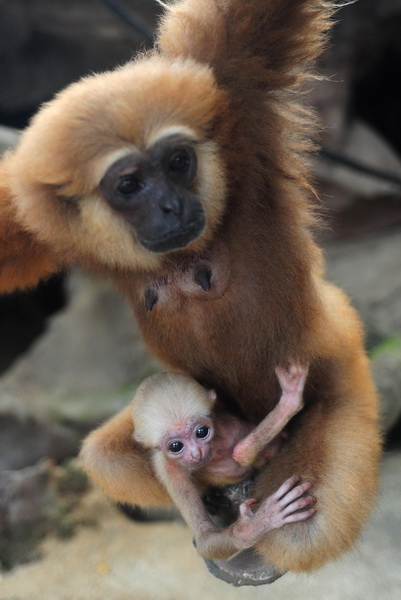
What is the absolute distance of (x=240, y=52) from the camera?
3.83 metres

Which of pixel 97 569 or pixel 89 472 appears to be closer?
pixel 89 472

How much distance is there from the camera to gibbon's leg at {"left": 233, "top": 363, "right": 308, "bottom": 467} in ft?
13.4

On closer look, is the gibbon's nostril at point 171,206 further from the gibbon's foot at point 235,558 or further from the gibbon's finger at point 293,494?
the gibbon's foot at point 235,558

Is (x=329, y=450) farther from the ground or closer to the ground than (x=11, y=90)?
farther from the ground

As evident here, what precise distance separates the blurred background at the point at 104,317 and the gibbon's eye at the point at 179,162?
9.63ft

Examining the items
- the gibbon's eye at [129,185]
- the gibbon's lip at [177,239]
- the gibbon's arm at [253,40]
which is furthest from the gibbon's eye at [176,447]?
the gibbon's arm at [253,40]

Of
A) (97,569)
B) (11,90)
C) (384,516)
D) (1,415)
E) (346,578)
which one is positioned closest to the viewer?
(346,578)

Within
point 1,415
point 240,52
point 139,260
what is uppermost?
point 240,52

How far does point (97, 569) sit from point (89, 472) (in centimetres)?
272

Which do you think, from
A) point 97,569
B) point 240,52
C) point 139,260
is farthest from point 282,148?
point 97,569

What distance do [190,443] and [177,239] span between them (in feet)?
4.50

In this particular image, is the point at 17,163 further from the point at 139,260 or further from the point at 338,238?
the point at 338,238

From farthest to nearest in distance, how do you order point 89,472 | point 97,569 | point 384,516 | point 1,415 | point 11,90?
point 11,90, point 1,415, point 97,569, point 384,516, point 89,472

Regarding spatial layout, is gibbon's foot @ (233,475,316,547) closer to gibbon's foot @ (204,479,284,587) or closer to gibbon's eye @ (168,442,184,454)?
gibbon's foot @ (204,479,284,587)
